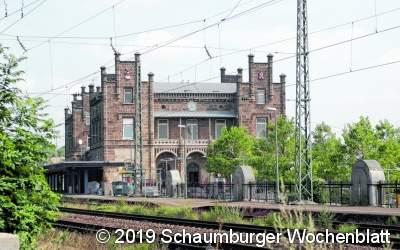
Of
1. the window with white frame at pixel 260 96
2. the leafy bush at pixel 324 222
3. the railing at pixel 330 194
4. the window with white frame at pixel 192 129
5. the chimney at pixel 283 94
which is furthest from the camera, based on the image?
the chimney at pixel 283 94

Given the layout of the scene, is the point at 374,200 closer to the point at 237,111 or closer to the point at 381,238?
the point at 381,238

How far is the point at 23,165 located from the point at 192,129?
6858cm

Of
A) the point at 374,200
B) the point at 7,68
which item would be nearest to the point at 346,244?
the point at 7,68

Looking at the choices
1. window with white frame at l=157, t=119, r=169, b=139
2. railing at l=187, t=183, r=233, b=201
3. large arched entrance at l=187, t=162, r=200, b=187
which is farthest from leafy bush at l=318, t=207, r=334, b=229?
window with white frame at l=157, t=119, r=169, b=139

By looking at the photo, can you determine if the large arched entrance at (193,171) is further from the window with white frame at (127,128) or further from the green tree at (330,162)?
the green tree at (330,162)

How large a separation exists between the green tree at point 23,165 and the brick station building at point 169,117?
201ft

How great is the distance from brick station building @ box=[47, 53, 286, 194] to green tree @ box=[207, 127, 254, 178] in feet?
24.2

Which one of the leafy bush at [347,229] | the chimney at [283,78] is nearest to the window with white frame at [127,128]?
the chimney at [283,78]

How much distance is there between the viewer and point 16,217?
10.2m

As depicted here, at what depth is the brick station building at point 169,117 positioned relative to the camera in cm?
7547

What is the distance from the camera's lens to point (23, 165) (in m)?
10.6

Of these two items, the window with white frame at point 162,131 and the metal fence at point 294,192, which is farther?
the window with white frame at point 162,131

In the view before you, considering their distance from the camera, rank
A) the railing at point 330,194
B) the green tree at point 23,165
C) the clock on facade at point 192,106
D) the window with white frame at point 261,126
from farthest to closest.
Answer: the window with white frame at point 261,126
the clock on facade at point 192,106
the railing at point 330,194
the green tree at point 23,165

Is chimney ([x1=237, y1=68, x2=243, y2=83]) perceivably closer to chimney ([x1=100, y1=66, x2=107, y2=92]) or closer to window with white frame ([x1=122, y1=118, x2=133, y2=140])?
window with white frame ([x1=122, y1=118, x2=133, y2=140])
